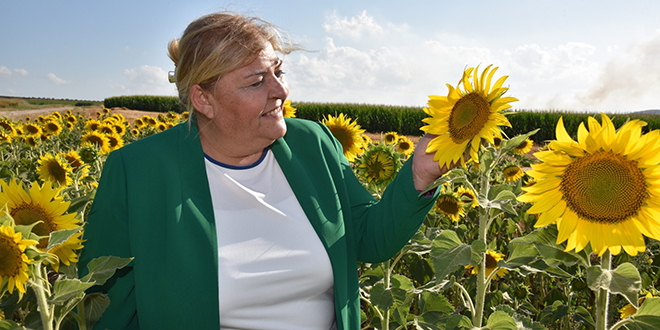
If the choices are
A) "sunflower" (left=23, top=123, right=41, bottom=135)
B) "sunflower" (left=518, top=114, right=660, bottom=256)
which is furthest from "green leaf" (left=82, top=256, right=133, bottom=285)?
"sunflower" (left=23, top=123, right=41, bottom=135)

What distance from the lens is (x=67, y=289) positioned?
1.55 meters

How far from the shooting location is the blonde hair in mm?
2053

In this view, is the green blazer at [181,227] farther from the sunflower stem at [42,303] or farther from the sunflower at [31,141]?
the sunflower at [31,141]

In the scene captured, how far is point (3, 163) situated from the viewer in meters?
5.02

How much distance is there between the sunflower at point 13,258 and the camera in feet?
4.74

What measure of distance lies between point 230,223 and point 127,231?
0.41 m

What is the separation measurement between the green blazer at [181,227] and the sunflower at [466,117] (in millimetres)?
282

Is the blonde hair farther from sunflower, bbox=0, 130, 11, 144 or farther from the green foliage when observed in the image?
the green foliage

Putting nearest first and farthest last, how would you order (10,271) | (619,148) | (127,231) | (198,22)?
(619,148)
(10,271)
(127,231)
(198,22)

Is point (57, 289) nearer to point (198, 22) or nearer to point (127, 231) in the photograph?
point (127, 231)

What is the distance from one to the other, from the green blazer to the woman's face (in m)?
0.19

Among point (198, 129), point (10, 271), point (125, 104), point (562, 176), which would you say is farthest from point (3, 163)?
point (125, 104)

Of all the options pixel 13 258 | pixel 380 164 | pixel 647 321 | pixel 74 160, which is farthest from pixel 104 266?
pixel 74 160

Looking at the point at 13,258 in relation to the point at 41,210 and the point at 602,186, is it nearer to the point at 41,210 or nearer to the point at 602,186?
the point at 41,210
